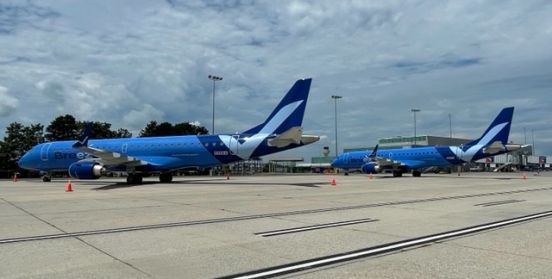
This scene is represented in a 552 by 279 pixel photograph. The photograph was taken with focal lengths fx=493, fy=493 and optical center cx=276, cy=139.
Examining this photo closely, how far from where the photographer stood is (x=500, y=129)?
51031 mm

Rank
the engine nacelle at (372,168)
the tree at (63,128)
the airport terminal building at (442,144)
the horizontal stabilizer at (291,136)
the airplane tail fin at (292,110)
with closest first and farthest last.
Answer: the horizontal stabilizer at (291,136)
the airplane tail fin at (292,110)
the engine nacelle at (372,168)
the tree at (63,128)
the airport terminal building at (442,144)

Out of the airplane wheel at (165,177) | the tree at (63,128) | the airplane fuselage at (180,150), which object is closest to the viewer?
the airplane fuselage at (180,150)

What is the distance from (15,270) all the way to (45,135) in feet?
321

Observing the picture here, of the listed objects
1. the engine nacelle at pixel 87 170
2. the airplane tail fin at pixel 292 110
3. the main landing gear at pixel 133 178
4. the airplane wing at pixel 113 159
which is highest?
the airplane tail fin at pixel 292 110

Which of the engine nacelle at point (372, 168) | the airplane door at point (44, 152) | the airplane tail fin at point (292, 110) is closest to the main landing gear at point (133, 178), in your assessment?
the airplane door at point (44, 152)

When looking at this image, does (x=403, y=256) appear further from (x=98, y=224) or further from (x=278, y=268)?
(x=98, y=224)

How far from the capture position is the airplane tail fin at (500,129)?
2003 inches

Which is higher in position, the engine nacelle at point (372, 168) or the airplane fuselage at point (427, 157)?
the airplane fuselage at point (427, 157)

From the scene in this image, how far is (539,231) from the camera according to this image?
10859 mm

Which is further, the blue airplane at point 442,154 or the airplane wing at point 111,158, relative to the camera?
the blue airplane at point 442,154

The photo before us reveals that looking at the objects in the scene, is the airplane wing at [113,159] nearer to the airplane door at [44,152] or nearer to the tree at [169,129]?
the airplane door at [44,152]

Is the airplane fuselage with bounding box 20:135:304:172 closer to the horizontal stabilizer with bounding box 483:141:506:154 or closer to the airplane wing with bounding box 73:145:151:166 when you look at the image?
the airplane wing with bounding box 73:145:151:166

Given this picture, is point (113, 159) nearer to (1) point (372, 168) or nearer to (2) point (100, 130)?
(1) point (372, 168)

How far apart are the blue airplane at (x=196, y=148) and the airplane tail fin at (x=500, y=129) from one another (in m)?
27.4
